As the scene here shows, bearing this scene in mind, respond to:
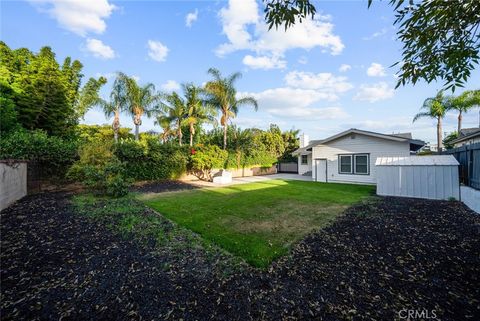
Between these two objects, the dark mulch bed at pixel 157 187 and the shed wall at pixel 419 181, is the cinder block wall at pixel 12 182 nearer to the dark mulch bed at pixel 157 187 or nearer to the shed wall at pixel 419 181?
the dark mulch bed at pixel 157 187

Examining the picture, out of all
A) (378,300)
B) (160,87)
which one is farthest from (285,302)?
(160,87)

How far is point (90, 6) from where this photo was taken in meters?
5.67

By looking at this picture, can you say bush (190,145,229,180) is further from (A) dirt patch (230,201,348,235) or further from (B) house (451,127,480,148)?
(B) house (451,127,480,148)

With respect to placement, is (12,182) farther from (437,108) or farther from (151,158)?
(437,108)

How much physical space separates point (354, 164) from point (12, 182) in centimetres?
1692

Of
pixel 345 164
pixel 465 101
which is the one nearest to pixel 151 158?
pixel 345 164

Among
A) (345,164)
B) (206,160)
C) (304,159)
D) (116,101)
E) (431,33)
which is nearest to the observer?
(431,33)

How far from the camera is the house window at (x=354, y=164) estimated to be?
12.7 m

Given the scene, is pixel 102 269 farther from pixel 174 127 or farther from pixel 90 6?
pixel 174 127

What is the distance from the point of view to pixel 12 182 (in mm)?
6664

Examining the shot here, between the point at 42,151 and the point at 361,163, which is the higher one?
the point at 42,151

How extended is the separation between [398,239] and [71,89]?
2199cm

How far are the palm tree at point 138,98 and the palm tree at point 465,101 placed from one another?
26666 millimetres

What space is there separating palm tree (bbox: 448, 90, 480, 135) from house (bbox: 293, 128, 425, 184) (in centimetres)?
899
